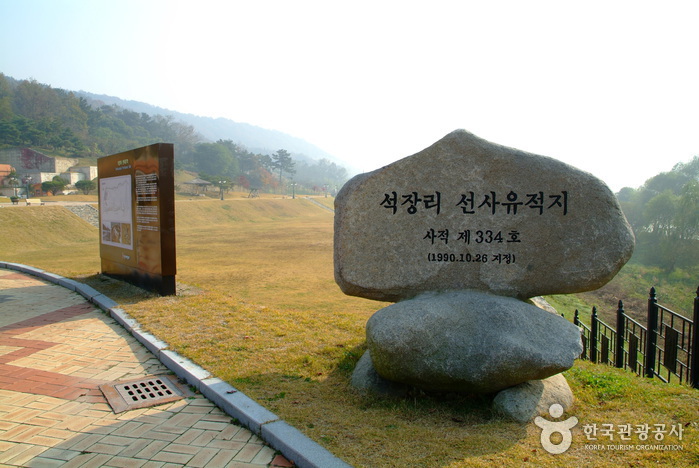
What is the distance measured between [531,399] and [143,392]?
355cm

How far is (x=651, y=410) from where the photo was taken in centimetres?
376

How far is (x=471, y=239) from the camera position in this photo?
451 cm

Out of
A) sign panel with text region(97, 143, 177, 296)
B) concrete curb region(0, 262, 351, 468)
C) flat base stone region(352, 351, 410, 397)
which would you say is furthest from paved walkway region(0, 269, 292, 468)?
sign panel with text region(97, 143, 177, 296)

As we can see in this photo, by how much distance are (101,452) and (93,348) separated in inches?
112

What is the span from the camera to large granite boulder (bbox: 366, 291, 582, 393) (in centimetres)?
371

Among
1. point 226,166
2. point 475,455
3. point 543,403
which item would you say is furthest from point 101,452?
point 226,166

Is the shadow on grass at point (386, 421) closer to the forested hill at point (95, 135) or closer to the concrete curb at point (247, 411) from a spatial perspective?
the concrete curb at point (247, 411)

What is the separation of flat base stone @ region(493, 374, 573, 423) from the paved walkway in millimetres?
1810

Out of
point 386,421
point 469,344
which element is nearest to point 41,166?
point 386,421

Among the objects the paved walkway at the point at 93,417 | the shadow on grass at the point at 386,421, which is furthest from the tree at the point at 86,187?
the shadow on grass at the point at 386,421

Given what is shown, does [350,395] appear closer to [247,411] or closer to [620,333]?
[247,411]

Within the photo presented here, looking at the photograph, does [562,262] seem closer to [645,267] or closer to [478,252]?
[478,252]

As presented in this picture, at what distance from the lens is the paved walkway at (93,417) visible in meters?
3.27

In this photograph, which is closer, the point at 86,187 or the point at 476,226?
the point at 476,226
